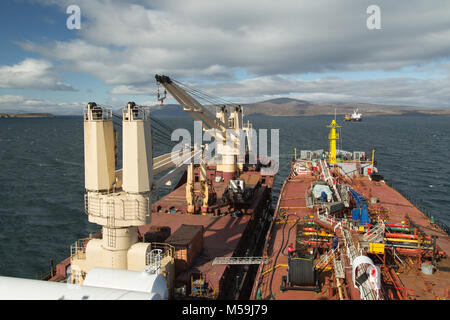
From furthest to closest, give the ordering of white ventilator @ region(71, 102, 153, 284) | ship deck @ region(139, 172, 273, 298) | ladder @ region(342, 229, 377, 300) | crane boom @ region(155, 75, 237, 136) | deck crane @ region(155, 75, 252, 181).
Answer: deck crane @ region(155, 75, 252, 181) < crane boom @ region(155, 75, 237, 136) < ship deck @ region(139, 172, 273, 298) < white ventilator @ region(71, 102, 153, 284) < ladder @ region(342, 229, 377, 300)

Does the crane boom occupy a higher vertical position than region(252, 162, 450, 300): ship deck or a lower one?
higher

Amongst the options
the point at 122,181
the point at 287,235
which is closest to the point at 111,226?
the point at 122,181

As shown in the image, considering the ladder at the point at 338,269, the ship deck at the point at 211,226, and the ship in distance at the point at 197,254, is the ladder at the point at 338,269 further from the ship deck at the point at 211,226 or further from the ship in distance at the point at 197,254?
the ship deck at the point at 211,226

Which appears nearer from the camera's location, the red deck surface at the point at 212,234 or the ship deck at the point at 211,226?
the ship deck at the point at 211,226

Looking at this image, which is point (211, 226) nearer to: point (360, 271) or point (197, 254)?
point (197, 254)

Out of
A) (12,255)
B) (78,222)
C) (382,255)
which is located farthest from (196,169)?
(382,255)

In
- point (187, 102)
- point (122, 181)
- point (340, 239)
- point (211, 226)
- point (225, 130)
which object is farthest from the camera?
point (225, 130)

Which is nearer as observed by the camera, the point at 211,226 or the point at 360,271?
the point at 360,271

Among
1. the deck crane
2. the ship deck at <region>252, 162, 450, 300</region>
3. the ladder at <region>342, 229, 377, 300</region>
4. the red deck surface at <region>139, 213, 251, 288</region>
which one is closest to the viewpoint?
the ladder at <region>342, 229, 377, 300</region>

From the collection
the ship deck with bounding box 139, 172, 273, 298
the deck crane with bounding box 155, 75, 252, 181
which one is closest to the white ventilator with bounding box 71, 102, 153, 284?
the ship deck with bounding box 139, 172, 273, 298

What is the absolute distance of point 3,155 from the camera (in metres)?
85.6

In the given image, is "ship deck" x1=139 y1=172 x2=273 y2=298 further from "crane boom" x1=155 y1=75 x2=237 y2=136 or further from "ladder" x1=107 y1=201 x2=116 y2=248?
"crane boom" x1=155 y1=75 x2=237 y2=136

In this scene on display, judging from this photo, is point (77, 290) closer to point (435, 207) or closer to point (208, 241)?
point (208, 241)

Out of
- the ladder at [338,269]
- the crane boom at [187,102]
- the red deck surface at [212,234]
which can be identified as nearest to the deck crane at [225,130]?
the crane boom at [187,102]
